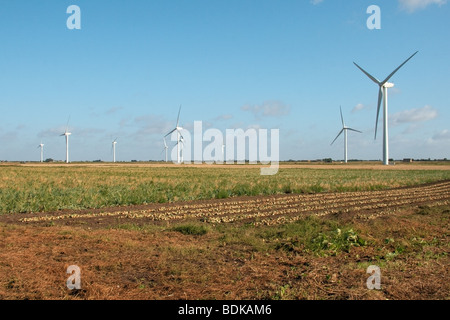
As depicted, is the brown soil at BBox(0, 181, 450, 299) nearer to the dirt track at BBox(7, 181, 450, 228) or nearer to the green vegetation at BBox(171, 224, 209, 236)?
the green vegetation at BBox(171, 224, 209, 236)

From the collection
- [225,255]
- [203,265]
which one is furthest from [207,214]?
[203,265]

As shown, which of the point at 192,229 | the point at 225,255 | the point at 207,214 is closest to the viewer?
the point at 225,255

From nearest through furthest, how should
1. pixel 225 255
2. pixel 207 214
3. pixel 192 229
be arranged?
pixel 225 255, pixel 192 229, pixel 207 214

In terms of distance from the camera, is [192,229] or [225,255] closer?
[225,255]

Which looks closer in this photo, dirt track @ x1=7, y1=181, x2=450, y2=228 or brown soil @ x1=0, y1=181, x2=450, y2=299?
brown soil @ x1=0, y1=181, x2=450, y2=299

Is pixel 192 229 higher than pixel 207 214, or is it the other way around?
pixel 192 229

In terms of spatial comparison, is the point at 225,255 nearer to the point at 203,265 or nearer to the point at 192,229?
the point at 203,265

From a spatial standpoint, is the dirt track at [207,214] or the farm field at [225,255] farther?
the dirt track at [207,214]

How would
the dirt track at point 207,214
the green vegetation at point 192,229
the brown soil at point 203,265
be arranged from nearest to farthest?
the brown soil at point 203,265, the green vegetation at point 192,229, the dirt track at point 207,214

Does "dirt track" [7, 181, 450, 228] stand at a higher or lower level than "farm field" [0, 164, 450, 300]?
lower

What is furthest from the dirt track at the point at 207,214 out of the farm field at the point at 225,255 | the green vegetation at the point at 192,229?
the green vegetation at the point at 192,229

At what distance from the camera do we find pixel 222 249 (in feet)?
39.9

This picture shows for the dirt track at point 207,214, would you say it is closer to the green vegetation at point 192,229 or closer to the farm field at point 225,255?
the farm field at point 225,255

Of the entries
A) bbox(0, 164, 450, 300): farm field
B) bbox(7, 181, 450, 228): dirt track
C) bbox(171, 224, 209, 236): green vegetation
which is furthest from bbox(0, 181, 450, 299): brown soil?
bbox(7, 181, 450, 228): dirt track
